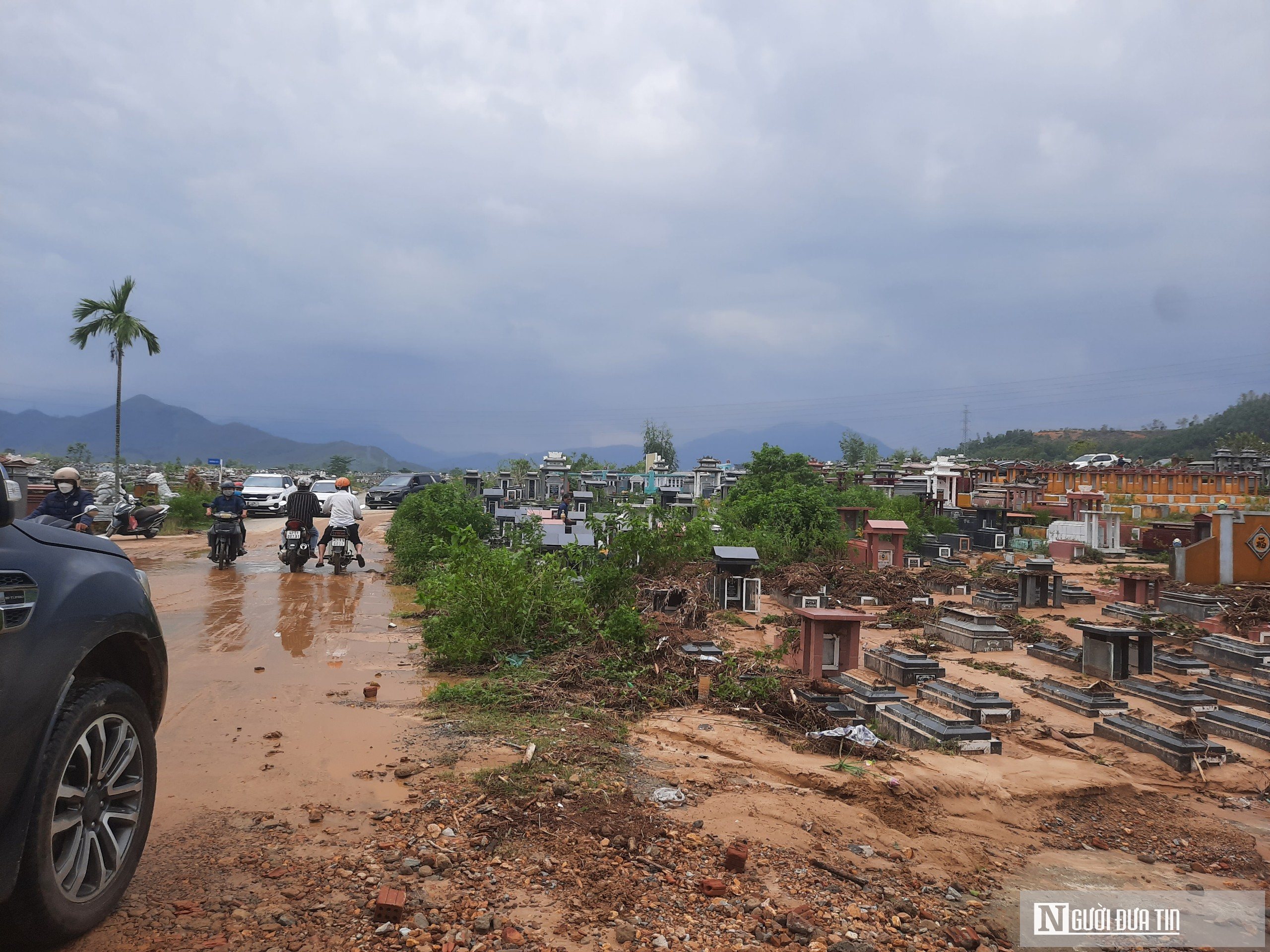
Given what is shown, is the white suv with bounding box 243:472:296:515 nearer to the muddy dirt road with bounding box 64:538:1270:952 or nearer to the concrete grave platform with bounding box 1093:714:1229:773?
the muddy dirt road with bounding box 64:538:1270:952

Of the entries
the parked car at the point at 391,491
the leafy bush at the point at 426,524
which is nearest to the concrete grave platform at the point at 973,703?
the leafy bush at the point at 426,524

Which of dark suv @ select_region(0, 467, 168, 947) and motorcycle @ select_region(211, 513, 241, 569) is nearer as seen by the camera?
dark suv @ select_region(0, 467, 168, 947)

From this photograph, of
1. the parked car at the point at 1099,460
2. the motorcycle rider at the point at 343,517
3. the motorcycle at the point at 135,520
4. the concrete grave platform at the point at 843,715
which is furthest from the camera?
the parked car at the point at 1099,460

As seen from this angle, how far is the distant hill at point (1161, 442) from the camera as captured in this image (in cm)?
6503

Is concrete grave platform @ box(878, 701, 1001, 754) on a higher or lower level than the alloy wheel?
lower

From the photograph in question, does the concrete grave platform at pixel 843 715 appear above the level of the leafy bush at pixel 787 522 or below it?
below

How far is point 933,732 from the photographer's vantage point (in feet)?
17.6

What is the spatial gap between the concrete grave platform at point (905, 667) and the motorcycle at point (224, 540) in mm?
10517

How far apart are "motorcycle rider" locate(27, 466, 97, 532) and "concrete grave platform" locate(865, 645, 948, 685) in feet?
28.5

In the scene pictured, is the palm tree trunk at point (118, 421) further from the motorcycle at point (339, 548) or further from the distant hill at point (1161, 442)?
the distant hill at point (1161, 442)

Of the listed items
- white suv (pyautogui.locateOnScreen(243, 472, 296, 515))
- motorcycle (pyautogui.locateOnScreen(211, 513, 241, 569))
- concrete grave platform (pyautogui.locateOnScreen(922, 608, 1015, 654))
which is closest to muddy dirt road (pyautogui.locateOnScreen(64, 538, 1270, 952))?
concrete grave platform (pyautogui.locateOnScreen(922, 608, 1015, 654))

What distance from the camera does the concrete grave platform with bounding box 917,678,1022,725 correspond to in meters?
6.11

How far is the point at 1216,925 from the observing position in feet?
10.7

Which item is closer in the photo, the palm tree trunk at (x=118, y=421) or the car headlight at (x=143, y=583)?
the car headlight at (x=143, y=583)
